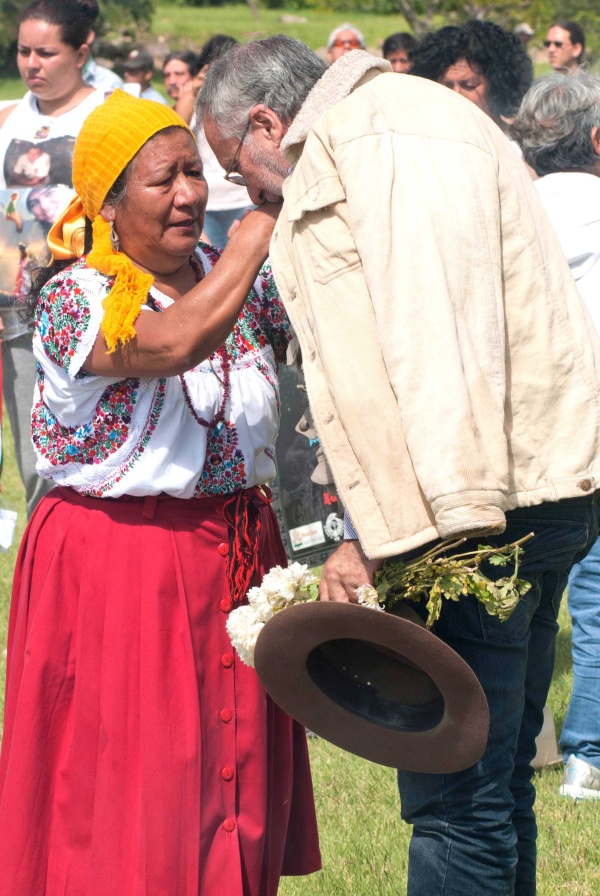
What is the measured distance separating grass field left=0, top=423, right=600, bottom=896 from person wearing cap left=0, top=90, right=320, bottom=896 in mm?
548

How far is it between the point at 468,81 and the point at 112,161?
4.18 meters

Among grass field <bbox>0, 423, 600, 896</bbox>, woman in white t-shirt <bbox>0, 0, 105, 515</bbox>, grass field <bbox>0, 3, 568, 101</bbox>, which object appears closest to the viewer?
grass field <bbox>0, 423, 600, 896</bbox>

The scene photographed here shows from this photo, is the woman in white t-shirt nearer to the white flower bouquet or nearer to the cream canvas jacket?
the cream canvas jacket

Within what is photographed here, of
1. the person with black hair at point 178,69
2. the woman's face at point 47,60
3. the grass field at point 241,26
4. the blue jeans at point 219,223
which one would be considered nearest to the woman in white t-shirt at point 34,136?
the woman's face at point 47,60

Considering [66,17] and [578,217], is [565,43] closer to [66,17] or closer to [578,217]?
[66,17]

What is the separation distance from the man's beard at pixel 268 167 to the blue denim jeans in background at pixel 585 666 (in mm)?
2029

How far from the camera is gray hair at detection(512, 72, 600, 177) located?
389 centimetres

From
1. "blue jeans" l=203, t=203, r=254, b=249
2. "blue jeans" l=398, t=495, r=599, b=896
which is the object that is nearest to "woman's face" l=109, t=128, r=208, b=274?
"blue jeans" l=398, t=495, r=599, b=896

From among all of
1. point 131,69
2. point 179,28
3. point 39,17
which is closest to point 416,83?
point 39,17

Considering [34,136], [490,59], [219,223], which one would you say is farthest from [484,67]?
[34,136]

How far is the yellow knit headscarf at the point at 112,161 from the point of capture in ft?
8.76

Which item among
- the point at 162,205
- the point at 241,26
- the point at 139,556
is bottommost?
the point at 241,26

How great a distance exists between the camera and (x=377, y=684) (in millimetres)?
2488

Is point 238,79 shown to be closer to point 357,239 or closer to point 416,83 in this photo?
point 416,83
